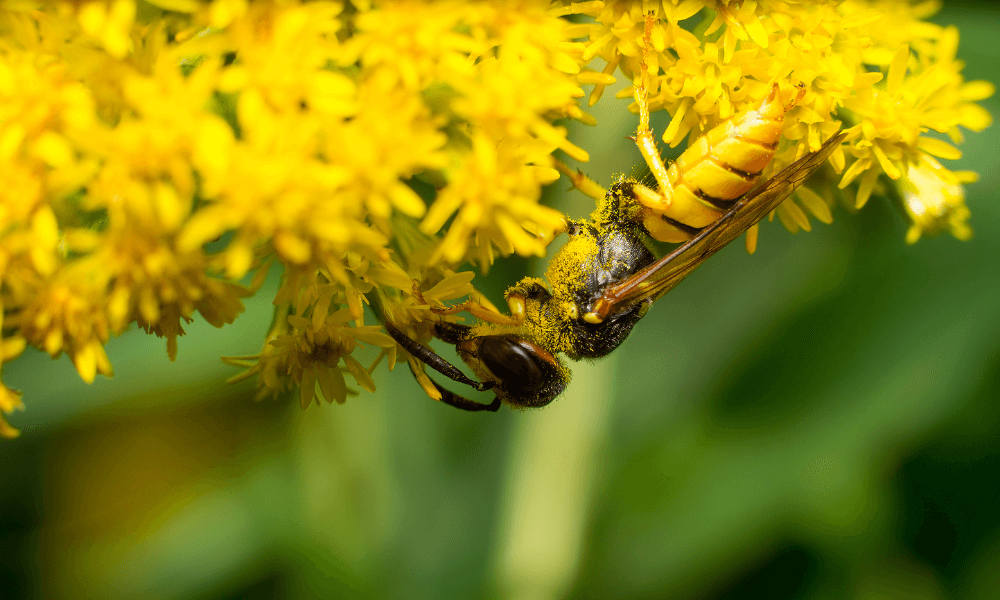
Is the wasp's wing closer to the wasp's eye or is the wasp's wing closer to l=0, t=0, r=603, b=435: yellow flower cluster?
the wasp's eye

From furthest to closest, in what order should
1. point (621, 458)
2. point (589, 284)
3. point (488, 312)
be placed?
point (621, 458) < point (589, 284) < point (488, 312)

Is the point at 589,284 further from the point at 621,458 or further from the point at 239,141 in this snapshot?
the point at 621,458

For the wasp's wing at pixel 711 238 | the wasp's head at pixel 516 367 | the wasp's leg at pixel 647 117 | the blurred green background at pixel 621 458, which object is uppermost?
the wasp's leg at pixel 647 117

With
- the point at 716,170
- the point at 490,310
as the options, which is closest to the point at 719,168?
the point at 716,170

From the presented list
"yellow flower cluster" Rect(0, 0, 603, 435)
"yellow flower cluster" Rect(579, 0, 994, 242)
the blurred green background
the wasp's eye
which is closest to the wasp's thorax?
the wasp's eye

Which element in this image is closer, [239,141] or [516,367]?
[239,141]

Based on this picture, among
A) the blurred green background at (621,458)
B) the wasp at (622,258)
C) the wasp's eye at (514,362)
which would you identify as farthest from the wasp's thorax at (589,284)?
the blurred green background at (621,458)

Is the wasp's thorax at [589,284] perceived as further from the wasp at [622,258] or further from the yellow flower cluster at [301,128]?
the yellow flower cluster at [301,128]
